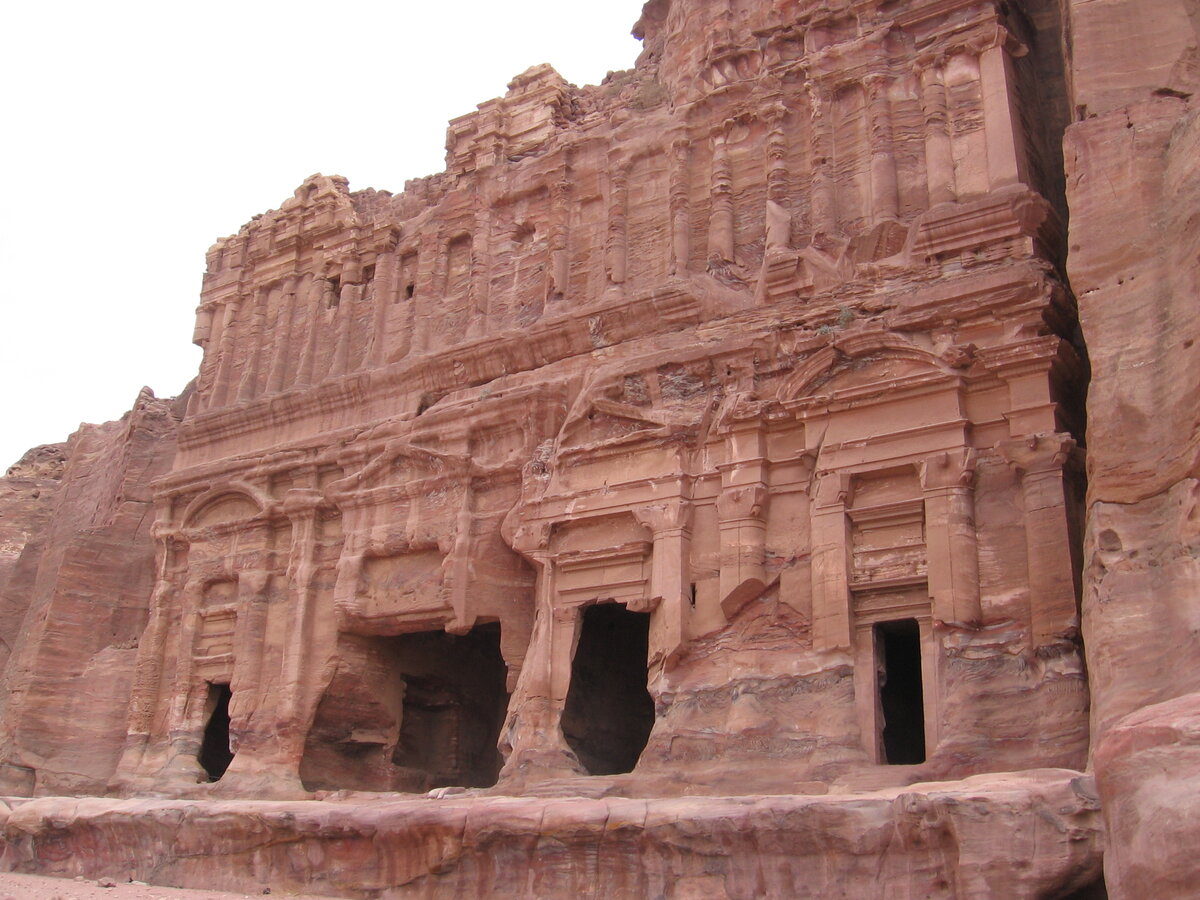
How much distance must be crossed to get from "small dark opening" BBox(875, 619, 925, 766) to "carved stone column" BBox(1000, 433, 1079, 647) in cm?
176

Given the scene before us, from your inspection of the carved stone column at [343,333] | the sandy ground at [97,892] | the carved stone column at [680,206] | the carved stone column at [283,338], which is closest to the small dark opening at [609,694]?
Answer: the sandy ground at [97,892]

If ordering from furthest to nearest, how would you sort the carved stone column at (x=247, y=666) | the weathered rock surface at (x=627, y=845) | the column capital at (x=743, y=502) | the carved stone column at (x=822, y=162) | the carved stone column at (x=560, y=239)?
the carved stone column at (x=560, y=239)
the carved stone column at (x=247, y=666)
the carved stone column at (x=822, y=162)
the column capital at (x=743, y=502)
the weathered rock surface at (x=627, y=845)

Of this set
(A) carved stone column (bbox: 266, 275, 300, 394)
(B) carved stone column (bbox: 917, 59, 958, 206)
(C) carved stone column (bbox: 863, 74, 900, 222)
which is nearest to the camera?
(B) carved stone column (bbox: 917, 59, 958, 206)

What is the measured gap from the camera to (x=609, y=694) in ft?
47.1

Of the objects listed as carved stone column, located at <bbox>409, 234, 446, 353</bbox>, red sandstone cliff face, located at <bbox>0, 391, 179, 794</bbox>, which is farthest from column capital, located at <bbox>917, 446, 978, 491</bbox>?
red sandstone cliff face, located at <bbox>0, 391, 179, 794</bbox>

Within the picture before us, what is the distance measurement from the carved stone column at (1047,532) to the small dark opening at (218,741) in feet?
35.8

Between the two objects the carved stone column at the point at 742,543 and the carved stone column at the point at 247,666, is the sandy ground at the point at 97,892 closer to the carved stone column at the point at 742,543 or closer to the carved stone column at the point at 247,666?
the carved stone column at the point at 247,666

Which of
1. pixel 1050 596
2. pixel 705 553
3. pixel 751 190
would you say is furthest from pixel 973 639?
pixel 751 190

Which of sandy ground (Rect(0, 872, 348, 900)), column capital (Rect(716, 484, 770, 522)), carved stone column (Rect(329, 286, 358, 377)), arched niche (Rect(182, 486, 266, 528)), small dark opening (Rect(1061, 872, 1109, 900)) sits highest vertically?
carved stone column (Rect(329, 286, 358, 377))

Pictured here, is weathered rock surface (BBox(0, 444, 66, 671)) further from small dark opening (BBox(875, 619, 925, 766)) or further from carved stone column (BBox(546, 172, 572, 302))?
small dark opening (BBox(875, 619, 925, 766))

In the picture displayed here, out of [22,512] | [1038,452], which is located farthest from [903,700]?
[22,512]

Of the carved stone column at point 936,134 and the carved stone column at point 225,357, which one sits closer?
the carved stone column at point 936,134

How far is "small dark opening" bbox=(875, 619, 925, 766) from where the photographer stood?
11.8 metres

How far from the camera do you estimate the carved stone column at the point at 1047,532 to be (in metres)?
9.78
